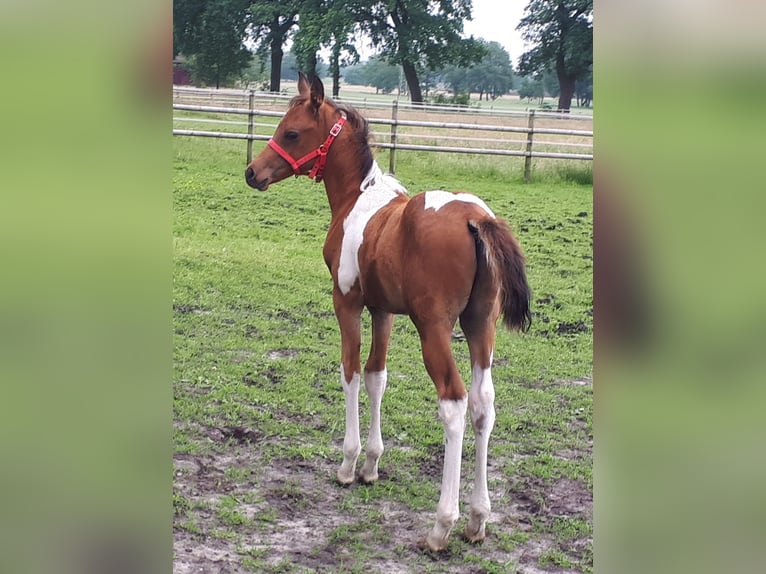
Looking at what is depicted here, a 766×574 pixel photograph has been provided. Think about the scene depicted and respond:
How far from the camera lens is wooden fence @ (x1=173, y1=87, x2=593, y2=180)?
1190 cm

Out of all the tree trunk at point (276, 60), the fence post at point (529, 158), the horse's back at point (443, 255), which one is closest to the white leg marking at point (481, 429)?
the horse's back at point (443, 255)

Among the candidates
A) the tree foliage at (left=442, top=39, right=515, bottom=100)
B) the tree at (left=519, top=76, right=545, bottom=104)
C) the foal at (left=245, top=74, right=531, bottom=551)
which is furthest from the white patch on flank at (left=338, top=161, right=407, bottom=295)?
the tree at (left=519, top=76, right=545, bottom=104)

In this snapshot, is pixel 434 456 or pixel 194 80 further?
pixel 194 80

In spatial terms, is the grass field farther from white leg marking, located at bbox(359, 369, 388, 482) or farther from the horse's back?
the horse's back

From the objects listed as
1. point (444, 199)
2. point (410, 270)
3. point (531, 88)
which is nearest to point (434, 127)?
point (531, 88)

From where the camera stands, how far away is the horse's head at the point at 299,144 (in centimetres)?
367

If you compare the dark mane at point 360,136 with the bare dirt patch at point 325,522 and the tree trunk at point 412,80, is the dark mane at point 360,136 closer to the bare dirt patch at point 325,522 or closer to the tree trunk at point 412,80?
the bare dirt patch at point 325,522

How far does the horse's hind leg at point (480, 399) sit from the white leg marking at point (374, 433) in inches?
26.3

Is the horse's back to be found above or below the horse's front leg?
above
